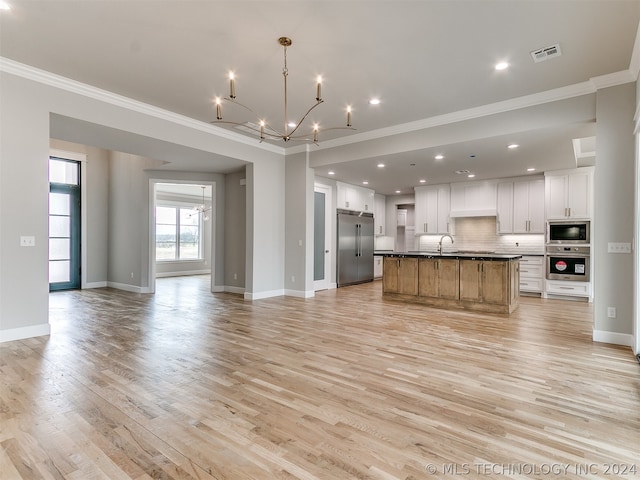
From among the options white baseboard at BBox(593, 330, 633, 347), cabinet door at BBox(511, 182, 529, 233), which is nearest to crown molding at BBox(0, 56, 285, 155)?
white baseboard at BBox(593, 330, 633, 347)

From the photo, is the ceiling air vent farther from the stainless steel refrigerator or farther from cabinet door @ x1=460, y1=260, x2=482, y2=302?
the stainless steel refrigerator

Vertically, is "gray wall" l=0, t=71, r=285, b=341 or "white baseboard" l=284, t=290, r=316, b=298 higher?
"gray wall" l=0, t=71, r=285, b=341

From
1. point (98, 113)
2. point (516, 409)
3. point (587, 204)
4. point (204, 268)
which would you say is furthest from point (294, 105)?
point (204, 268)

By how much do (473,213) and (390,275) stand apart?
3085 mm

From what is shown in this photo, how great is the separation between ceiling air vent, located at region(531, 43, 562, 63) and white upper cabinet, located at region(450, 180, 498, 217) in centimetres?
484

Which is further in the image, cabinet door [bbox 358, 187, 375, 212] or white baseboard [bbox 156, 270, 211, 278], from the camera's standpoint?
white baseboard [bbox 156, 270, 211, 278]

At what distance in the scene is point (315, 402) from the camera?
92.4 inches

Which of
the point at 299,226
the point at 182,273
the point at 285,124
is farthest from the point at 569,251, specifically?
the point at 182,273

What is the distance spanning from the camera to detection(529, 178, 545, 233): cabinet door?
733cm

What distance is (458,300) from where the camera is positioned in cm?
572

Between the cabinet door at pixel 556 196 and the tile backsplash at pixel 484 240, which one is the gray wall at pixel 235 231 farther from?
the cabinet door at pixel 556 196

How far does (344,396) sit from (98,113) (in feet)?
14.9

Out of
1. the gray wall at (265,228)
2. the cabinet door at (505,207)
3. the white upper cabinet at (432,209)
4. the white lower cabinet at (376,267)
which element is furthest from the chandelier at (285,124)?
the white lower cabinet at (376,267)

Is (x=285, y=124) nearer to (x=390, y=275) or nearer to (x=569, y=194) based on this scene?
(x=390, y=275)
